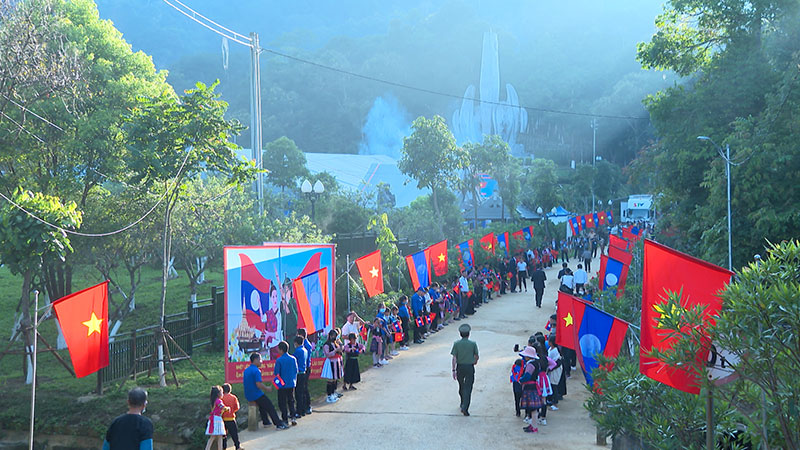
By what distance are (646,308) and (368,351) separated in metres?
11.7

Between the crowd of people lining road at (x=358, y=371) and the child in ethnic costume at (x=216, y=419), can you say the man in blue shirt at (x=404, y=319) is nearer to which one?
the crowd of people lining road at (x=358, y=371)

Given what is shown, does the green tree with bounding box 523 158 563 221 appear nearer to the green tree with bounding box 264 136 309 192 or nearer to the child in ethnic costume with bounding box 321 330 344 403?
the green tree with bounding box 264 136 309 192

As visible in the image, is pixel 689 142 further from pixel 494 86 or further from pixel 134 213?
pixel 494 86

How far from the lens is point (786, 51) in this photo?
19828mm

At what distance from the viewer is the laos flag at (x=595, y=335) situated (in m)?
10.3

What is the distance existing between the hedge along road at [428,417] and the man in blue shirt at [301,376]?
9.0 inches

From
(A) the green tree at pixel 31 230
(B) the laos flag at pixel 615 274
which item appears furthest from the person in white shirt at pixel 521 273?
(A) the green tree at pixel 31 230

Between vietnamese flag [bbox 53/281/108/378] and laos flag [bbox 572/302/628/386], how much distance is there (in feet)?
25.2

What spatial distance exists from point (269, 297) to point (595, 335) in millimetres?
5411

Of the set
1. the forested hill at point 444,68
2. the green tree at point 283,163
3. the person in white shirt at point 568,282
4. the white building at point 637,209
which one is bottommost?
the person in white shirt at point 568,282

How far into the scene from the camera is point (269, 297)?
40.0 ft

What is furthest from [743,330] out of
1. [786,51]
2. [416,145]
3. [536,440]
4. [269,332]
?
[416,145]

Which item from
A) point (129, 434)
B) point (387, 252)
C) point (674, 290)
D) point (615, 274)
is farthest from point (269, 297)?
point (387, 252)

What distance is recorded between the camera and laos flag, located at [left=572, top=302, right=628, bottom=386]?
1032 cm
